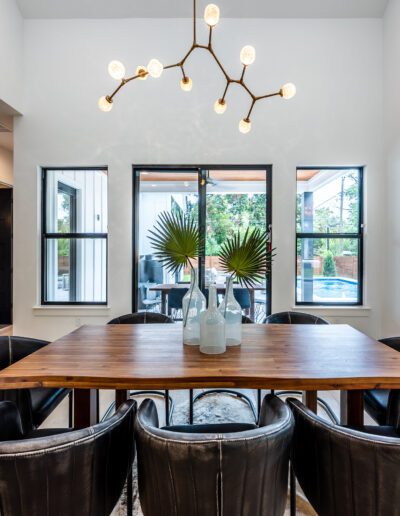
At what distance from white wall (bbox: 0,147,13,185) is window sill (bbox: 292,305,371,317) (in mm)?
4164

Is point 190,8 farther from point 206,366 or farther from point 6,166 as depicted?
point 206,366

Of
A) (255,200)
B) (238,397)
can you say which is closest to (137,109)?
(255,200)

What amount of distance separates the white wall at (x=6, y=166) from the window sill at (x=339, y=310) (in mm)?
4164

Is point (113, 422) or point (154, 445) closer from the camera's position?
point (154, 445)

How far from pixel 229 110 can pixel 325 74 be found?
114cm

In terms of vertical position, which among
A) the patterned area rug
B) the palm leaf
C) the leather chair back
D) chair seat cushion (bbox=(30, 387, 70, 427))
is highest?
the palm leaf

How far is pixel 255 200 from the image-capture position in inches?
139

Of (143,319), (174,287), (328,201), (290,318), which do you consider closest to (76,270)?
(174,287)

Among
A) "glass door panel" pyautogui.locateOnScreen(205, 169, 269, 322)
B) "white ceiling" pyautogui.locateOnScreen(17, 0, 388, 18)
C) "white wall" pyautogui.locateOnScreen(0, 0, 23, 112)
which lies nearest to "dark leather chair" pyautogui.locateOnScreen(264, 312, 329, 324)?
"glass door panel" pyautogui.locateOnScreen(205, 169, 269, 322)

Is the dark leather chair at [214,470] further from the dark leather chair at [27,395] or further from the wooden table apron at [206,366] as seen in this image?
the dark leather chair at [27,395]

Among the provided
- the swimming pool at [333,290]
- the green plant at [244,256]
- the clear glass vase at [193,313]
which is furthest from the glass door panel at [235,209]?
the green plant at [244,256]

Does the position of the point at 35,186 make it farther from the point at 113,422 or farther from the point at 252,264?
the point at 113,422

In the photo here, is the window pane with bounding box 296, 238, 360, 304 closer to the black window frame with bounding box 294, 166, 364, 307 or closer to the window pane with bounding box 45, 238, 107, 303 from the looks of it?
the black window frame with bounding box 294, 166, 364, 307

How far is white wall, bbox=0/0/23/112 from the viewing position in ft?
10.2
